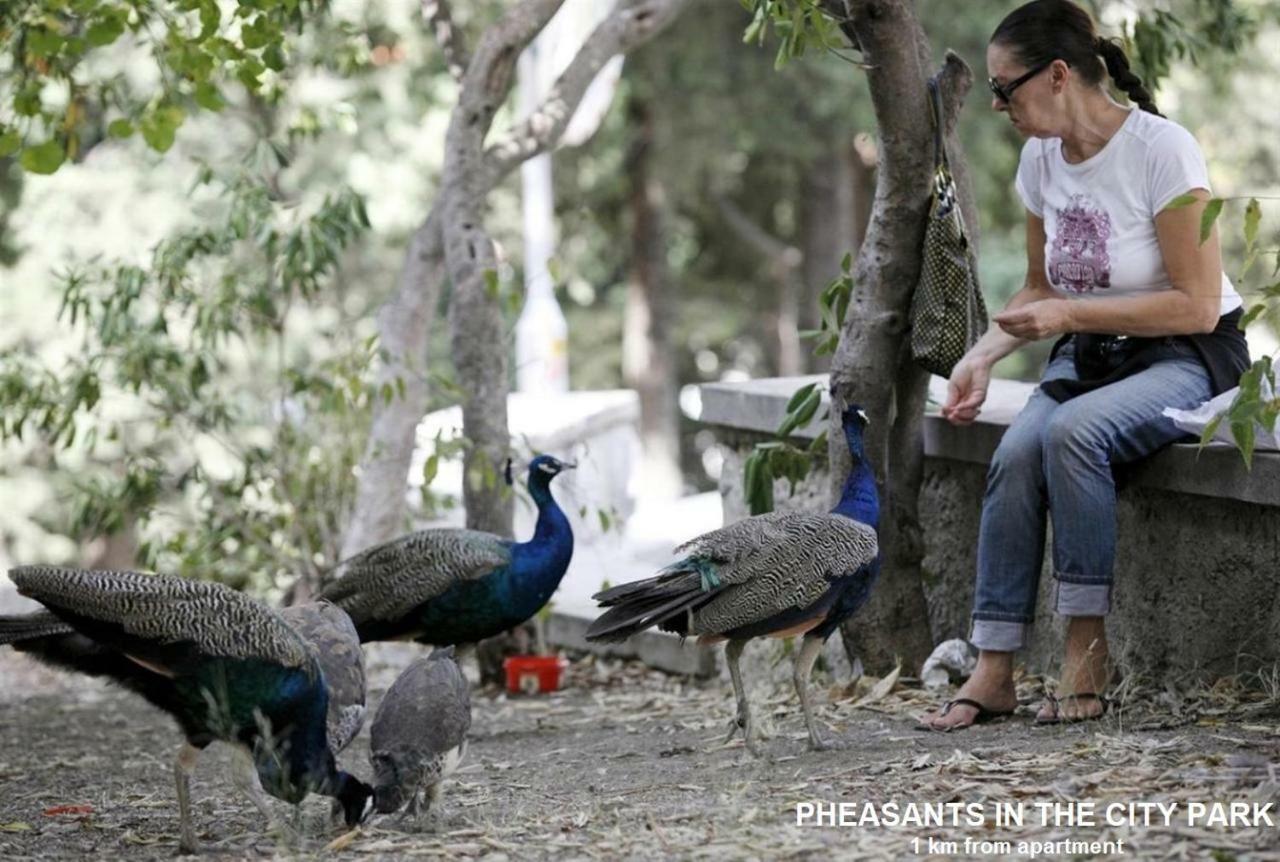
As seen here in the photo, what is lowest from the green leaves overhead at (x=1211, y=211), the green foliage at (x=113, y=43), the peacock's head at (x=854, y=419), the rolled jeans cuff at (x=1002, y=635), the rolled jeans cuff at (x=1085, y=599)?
the rolled jeans cuff at (x=1002, y=635)

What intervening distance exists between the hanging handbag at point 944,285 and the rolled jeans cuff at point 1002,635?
877mm

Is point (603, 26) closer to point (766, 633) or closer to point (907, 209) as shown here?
point (907, 209)

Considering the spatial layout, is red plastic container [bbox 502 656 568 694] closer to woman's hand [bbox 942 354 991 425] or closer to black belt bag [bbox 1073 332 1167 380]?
woman's hand [bbox 942 354 991 425]

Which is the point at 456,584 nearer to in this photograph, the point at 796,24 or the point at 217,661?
the point at 217,661

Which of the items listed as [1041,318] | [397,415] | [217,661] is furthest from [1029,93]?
[397,415]

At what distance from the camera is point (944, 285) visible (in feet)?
18.6

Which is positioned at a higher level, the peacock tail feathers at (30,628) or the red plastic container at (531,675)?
the peacock tail feathers at (30,628)

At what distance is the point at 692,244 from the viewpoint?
82.5 feet

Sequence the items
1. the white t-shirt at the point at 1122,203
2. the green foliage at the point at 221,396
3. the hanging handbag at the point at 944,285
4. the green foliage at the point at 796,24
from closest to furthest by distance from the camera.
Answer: the green foliage at the point at 796,24 → the white t-shirt at the point at 1122,203 → the hanging handbag at the point at 944,285 → the green foliage at the point at 221,396

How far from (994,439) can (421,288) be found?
3.14 metres

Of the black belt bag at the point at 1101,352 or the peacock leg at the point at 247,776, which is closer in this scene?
the peacock leg at the point at 247,776

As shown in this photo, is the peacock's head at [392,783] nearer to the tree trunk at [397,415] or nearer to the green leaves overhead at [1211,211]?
the green leaves overhead at [1211,211]

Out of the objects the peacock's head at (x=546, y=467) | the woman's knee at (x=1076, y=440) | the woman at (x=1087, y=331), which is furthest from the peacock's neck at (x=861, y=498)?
the peacock's head at (x=546, y=467)

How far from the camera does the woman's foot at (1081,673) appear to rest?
17.0 feet
